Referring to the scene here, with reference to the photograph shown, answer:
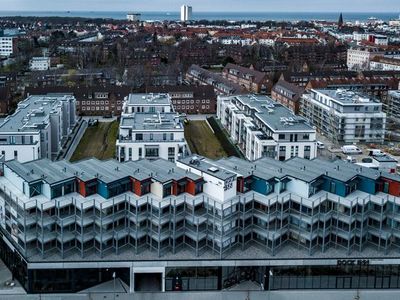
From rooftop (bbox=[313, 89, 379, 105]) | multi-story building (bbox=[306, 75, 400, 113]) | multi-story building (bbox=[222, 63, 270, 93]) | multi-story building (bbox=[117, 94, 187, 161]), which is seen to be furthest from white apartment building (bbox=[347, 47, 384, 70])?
multi-story building (bbox=[117, 94, 187, 161])

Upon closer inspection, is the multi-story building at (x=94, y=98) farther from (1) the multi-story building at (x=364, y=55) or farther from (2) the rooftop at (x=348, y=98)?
(1) the multi-story building at (x=364, y=55)

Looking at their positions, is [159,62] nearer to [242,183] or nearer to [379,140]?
[379,140]

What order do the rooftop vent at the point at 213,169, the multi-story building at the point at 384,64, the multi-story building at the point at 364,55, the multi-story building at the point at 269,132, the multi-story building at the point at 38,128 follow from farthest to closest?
the multi-story building at the point at 364,55 < the multi-story building at the point at 384,64 < the multi-story building at the point at 269,132 < the multi-story building at the point at 38,128 < the rooftop vent at the point at 213,169

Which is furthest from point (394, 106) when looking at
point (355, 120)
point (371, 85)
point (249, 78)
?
point (249, 78)

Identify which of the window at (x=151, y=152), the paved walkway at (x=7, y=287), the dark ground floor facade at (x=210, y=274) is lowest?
the paved walkway at (x=7, y=287)

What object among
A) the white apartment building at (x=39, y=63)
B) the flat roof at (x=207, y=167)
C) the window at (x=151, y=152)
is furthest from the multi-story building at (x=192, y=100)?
the flat roof at (x=207, y=167)

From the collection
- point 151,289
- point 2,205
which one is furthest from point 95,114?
point 151,289
